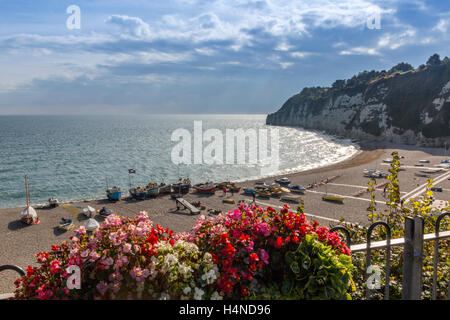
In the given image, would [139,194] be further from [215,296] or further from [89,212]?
[215,296]

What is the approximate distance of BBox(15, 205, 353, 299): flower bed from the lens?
104 inches

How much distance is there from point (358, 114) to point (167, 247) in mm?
132991

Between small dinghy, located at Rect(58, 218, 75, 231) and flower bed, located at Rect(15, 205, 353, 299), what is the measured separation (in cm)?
2628

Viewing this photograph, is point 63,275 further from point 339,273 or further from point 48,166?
point 48,166

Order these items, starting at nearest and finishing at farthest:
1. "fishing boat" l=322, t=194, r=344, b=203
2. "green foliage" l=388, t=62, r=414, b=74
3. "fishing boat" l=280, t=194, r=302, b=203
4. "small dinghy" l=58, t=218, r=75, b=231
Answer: "small dinghy" l=58, t=218, r=75, b=231
"fishing boat" l=322, t=194, r=344, b=203
"fishing boat" l=280, t=194, r=302, b=203
"green foliage" l=388, t=62, r=414, b=74

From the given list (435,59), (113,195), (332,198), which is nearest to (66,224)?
(113,195)

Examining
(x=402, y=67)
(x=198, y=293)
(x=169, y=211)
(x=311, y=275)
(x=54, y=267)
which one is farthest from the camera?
(x=402, y=67)

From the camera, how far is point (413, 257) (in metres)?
3.30

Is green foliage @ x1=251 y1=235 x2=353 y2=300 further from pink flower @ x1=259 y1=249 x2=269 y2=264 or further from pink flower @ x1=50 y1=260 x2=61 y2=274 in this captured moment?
pink flower @ x1=50 y1=260 x2=61 y2=274

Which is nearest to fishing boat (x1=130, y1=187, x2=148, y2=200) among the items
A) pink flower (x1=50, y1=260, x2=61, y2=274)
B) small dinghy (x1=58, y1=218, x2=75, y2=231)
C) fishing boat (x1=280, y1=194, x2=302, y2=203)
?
small dinghy (x1=58, y1=218, x2=75, y2=231)

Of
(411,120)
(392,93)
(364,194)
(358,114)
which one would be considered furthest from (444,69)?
(364,194)

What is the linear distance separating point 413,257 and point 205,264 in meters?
2.38
